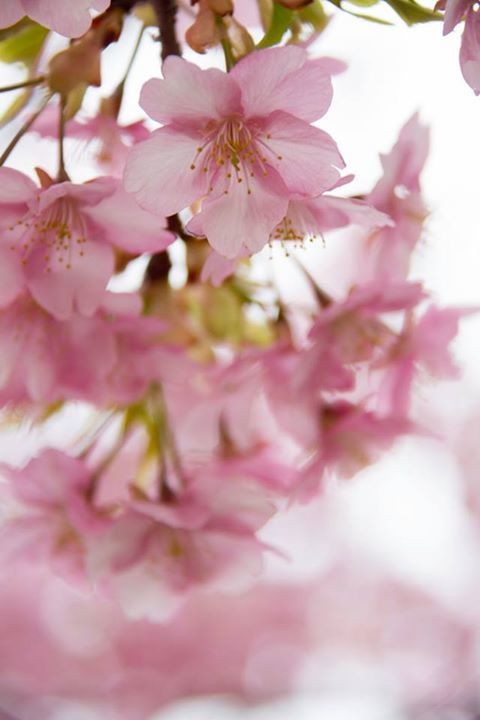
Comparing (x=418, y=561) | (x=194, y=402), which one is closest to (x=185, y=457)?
(x=194, y=402)

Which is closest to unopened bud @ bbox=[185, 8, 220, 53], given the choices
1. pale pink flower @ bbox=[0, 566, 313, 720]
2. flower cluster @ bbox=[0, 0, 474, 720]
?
flower cluster @ bbox=[0, 0, 474, 720]

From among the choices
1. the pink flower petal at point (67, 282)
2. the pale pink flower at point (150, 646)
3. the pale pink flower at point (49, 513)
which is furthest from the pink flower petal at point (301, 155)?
the pale pink flower at point (150, 646)

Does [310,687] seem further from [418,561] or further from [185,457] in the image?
[185,457]

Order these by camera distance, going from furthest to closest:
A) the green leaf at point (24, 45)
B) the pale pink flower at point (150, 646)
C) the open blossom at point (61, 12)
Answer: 1. the pale pink flower at point (150, 646)
2. the green leaf at point (24, 45)
3. the open blossom at point (61, 12)

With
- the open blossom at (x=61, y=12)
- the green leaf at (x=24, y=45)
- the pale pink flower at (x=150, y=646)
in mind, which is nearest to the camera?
the open blossom at (x=61, y=12)

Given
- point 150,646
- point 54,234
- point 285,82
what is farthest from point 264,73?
point 150,646

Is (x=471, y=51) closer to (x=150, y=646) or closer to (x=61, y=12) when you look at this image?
(x=61, y=12)

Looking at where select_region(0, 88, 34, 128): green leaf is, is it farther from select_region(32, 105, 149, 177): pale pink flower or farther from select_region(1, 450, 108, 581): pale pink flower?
select_region(1, 450, 108, 581): pale pink flower

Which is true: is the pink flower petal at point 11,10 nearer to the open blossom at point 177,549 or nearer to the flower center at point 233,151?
the flower center at point 233,151
